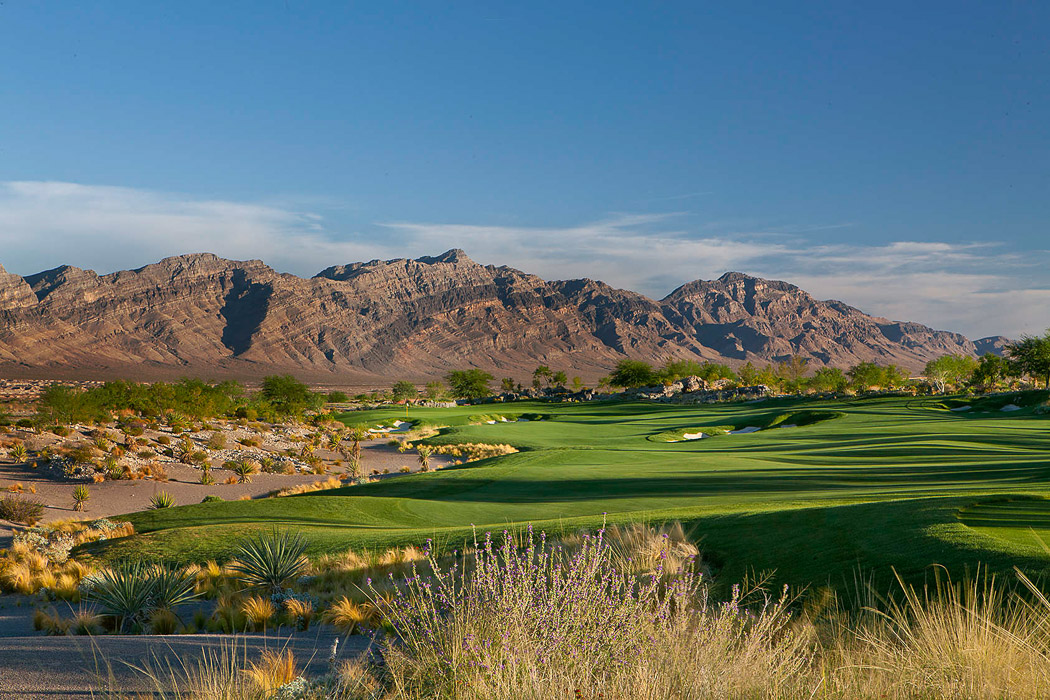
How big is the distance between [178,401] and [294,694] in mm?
53417

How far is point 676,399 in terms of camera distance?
99500 millimetres

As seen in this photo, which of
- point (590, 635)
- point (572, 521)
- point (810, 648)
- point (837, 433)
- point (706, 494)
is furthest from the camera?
point (837, 433)

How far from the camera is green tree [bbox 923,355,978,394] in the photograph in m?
89.7

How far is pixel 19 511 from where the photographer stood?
2322 cm

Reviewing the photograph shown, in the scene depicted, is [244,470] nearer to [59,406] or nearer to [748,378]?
[59,406]

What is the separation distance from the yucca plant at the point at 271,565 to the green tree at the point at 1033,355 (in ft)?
233

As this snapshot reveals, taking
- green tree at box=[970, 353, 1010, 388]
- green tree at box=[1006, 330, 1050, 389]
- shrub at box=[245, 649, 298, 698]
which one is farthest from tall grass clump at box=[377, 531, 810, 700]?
green tree at box=[970, 353, 1010, 388]

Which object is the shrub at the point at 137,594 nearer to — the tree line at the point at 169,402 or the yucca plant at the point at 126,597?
the yucca plant at the point at 126,597

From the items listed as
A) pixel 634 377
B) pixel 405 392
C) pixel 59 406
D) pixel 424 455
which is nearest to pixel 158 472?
pixel 59 406

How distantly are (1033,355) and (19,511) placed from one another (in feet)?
241

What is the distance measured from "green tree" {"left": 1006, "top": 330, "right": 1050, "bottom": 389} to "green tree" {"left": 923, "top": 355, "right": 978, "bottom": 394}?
19.4 meters

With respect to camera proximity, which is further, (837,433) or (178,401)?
(178,401)

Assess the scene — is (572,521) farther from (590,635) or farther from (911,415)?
(911,415)

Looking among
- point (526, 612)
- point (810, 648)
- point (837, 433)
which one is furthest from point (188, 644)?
point (837, 433)
